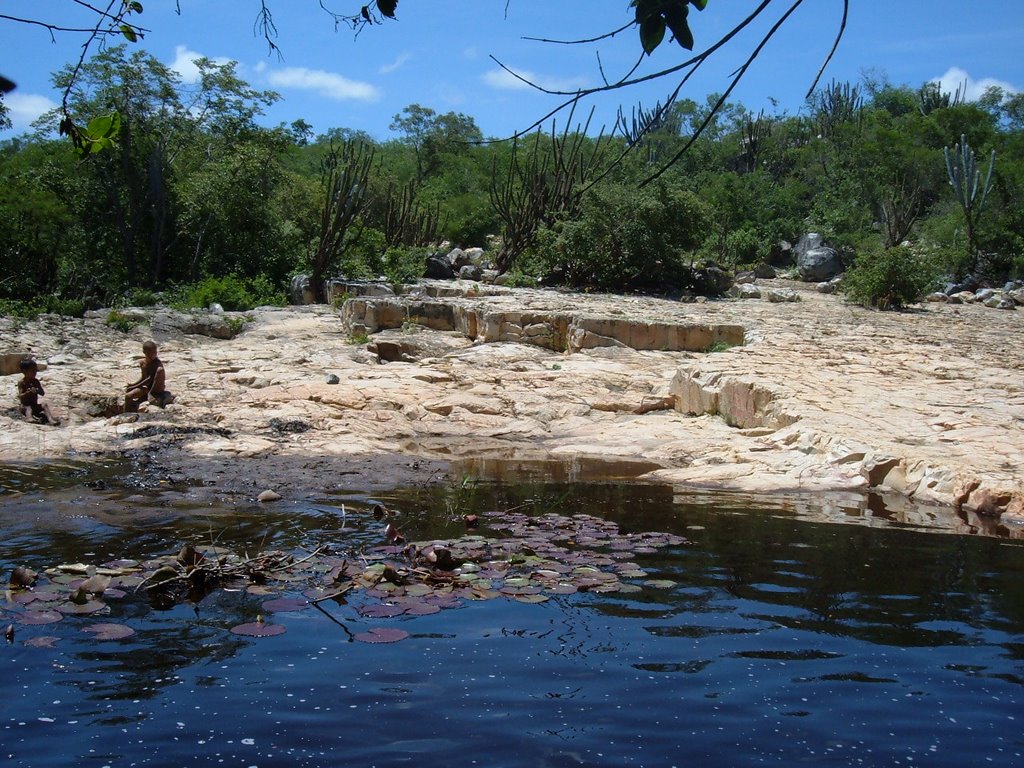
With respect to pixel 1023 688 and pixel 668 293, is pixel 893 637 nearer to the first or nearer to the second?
pixel 1023 688

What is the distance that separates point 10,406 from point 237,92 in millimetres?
17540

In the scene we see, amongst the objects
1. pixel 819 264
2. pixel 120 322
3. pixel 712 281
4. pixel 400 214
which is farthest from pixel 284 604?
pixel 400 214

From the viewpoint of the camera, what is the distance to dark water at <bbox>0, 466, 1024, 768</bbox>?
2996 millimetres

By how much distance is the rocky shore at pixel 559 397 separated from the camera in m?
7.85

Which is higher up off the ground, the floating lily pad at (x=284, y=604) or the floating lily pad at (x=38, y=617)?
the floating lily pad at (x=284, y=604)

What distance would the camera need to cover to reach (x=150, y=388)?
1048 centimetres

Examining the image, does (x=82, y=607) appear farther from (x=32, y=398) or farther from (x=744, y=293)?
(x=744, y=293)

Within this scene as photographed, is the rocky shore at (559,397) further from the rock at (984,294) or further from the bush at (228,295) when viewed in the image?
the rock at (984,294)

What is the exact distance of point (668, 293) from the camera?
1933 centimetres

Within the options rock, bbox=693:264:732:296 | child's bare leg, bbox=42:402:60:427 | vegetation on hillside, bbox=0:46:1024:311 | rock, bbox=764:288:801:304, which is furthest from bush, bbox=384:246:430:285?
child's bare leg, bbox=42:402:60:427

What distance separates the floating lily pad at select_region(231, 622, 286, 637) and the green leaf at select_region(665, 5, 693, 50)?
2949 mm

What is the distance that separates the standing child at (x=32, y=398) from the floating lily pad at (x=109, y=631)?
6480 millimetres

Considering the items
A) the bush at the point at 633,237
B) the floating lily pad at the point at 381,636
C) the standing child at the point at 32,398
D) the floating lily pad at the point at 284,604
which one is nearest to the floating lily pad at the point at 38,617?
the floating lily pad at the point at 284,604

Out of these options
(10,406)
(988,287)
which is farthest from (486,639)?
(988,287)
